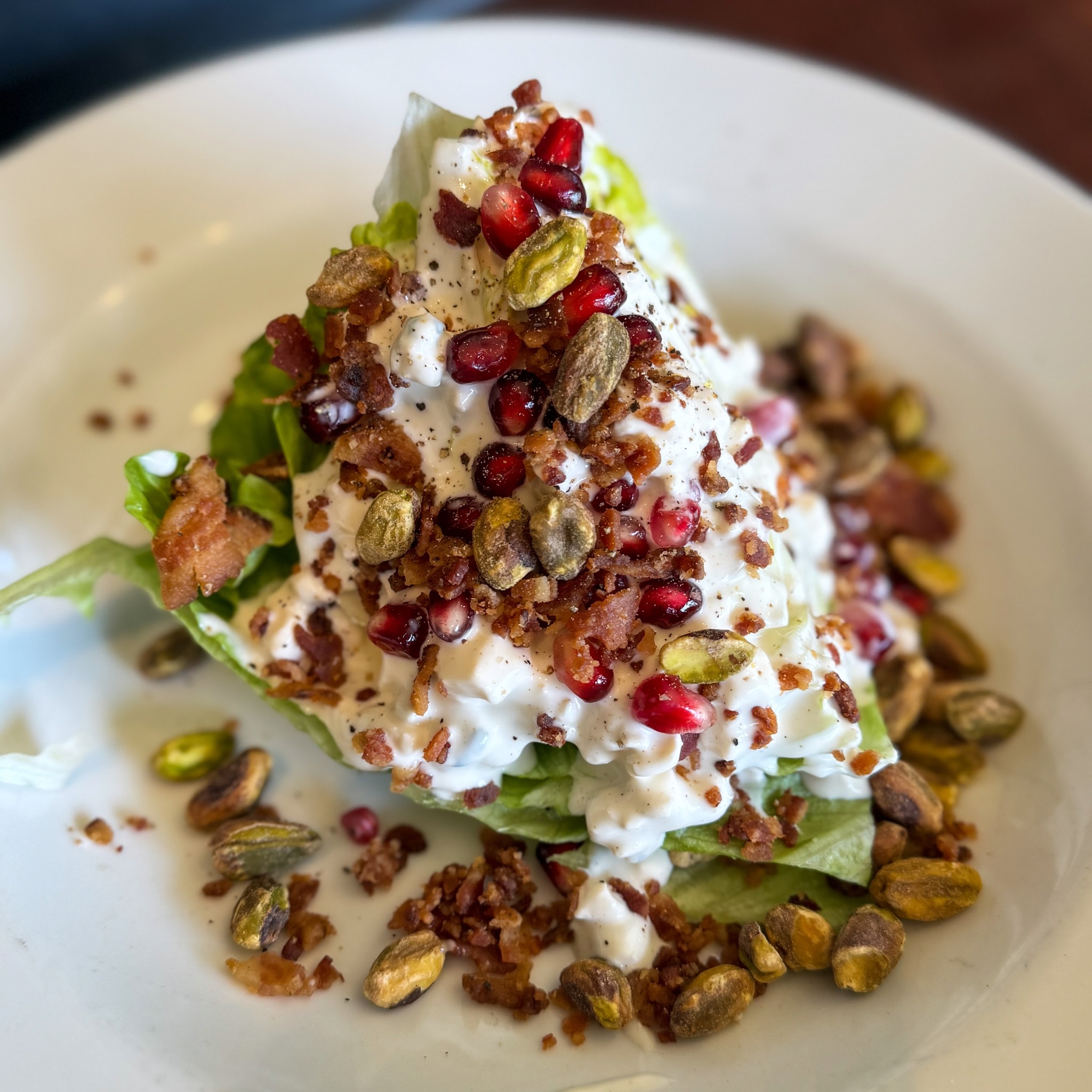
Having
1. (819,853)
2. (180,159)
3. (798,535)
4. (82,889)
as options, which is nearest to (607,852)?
(819,853)

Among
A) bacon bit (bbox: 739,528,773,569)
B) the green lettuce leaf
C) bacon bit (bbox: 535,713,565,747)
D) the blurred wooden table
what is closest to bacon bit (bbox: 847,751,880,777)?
the green lettuce leaf

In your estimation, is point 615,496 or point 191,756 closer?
point 615,496

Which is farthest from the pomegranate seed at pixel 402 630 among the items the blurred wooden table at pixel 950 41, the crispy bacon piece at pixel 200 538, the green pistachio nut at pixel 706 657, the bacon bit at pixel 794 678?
the blurred wooden table at pixel 950 41

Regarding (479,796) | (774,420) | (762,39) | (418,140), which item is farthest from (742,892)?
(762,39)

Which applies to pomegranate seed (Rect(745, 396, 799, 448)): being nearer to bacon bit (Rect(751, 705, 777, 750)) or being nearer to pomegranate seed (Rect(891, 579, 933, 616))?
pomegranate seed (Rect(891, 579, 933, 616))

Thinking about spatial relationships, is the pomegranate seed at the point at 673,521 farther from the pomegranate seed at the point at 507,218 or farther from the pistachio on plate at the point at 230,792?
the pistachio on plate at the point at 230,792

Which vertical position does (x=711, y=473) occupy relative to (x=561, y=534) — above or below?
above

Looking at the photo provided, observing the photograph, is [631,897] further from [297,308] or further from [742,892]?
[297,308]
